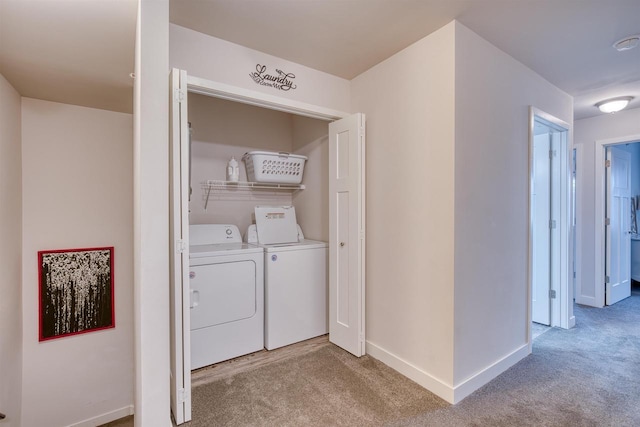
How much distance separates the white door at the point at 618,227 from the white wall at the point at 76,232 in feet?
17.9

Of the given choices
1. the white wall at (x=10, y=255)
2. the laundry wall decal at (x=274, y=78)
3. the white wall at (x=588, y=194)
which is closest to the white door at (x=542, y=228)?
the white wall at (x=588, y=194)

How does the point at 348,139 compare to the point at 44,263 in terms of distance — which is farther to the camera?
the point at 348,139

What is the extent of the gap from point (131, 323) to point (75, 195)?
1193 mm

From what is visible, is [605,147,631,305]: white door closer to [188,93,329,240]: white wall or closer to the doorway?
the doorway

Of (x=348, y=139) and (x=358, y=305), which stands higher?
(x=348, y=139)

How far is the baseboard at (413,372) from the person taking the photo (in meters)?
1.97

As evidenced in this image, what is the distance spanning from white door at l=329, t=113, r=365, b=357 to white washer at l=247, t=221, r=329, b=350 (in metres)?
0.17

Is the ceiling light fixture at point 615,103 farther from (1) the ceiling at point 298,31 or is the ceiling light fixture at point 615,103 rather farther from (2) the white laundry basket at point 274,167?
(2) the white laundry basket at point 274,167

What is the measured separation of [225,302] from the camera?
247 centimetres

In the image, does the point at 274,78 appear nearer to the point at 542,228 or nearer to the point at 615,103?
the point at 542,228

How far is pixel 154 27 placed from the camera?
50.4 inches

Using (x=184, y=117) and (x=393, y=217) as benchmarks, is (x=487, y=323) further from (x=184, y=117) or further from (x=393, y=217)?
(x=184, y=117)

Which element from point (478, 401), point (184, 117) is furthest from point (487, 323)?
point (184, 117)

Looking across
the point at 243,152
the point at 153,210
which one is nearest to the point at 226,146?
the point at 243,152
